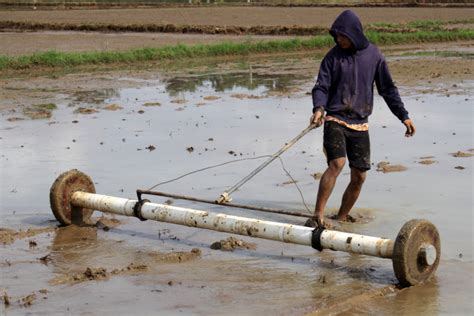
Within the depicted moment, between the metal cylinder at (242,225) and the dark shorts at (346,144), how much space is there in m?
0.88

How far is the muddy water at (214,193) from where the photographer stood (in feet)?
16.6

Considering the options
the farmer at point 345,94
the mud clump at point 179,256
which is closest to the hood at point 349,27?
the farmer at point 345,94

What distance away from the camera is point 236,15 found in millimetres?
36656

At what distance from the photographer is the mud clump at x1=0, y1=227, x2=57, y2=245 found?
20.7ft

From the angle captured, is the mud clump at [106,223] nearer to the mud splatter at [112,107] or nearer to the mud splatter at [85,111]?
the mud splatter at [85,111]

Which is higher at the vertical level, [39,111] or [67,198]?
[67,198]

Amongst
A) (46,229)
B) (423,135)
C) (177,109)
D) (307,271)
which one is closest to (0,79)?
(177,109)

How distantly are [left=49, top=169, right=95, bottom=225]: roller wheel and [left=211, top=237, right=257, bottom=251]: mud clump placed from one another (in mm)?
1177

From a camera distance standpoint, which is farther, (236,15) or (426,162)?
(236,15)

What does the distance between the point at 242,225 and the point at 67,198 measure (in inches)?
61.1

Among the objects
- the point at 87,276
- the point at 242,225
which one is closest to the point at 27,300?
the point at 87,276

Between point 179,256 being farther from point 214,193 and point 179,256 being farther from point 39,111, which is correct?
point 39,111

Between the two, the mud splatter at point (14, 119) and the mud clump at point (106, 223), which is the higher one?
the mud clump at point (106, 223)

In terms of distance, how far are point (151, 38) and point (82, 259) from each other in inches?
843
